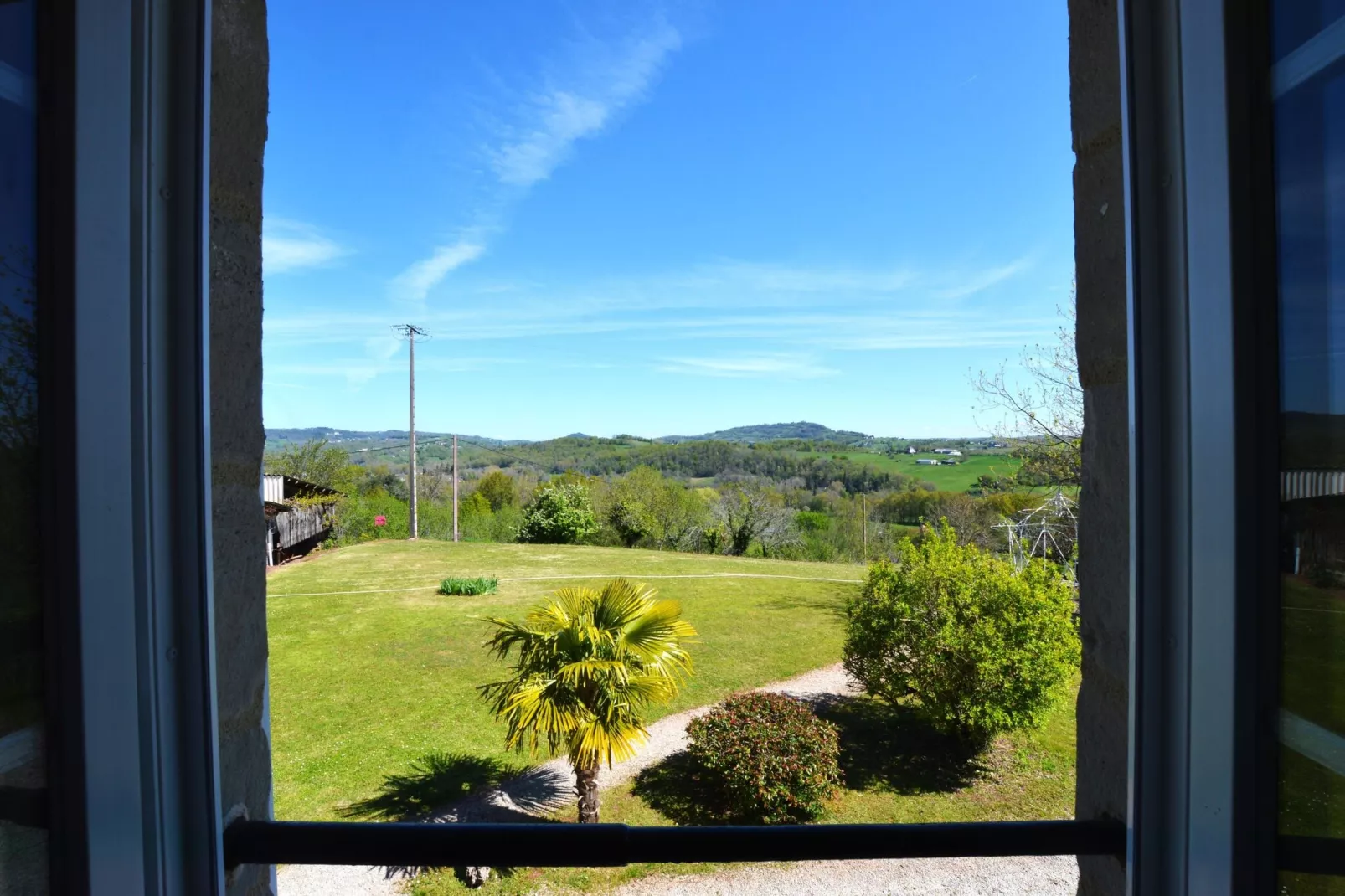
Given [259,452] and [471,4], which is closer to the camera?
[259,452]

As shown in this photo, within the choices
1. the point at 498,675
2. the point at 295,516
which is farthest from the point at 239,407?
the point at 295,516

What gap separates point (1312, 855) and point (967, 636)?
4.51m

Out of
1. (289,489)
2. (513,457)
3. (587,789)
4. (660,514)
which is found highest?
(513,457)

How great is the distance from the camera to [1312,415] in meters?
0.44

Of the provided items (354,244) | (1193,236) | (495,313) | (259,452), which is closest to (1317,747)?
(1193,236)

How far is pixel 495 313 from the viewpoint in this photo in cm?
3609

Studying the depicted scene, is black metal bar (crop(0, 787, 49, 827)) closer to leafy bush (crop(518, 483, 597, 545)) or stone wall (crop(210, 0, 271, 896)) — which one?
stone wall (crop(210, 0, 271, 896))

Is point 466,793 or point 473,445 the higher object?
point 473,445

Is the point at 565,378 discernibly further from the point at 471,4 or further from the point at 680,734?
the point at 680,734

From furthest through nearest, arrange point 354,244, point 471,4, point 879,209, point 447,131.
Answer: point 354,244 → point 447,131 → point 879,209 → point 471,4

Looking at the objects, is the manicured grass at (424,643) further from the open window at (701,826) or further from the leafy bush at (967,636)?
the open window at (701,826)

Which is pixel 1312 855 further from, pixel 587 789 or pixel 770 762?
pixel 770 762

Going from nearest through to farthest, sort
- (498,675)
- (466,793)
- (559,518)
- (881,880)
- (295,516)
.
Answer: (881,880) → (466,793) → (498,675) → (295,516) → (559,518)

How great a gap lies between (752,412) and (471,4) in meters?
29.9
